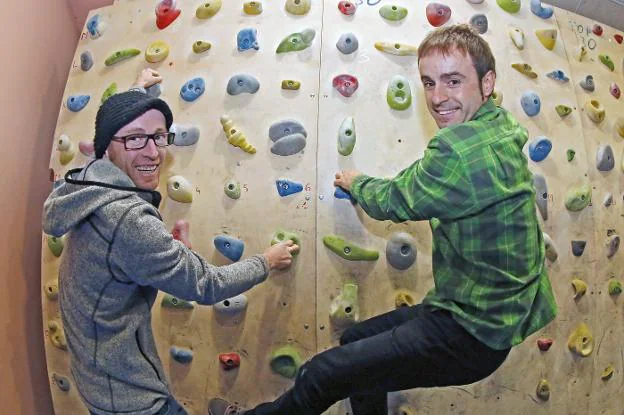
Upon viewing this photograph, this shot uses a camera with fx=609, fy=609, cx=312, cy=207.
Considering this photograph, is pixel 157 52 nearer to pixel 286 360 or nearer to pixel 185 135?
pixel 185 135

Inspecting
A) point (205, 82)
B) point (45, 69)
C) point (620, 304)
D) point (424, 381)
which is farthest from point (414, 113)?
point (45, 69)

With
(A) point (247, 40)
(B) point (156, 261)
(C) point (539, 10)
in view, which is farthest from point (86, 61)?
(C) point (539, 10)

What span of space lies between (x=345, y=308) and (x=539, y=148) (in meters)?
0.75

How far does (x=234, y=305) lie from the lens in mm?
1737

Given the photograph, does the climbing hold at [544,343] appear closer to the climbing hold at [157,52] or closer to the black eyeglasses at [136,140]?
the black eyeglasses at [136,140]

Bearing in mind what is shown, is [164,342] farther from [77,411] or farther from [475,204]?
[475,204]

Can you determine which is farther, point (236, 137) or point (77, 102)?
point (77, 102)

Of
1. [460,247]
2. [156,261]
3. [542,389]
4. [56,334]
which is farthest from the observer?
[56,334]

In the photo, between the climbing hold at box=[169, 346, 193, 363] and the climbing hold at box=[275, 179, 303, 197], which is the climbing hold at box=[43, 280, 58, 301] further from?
the climbing hold at box=[275, 179, 303, 197]

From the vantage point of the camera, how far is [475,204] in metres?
1.32

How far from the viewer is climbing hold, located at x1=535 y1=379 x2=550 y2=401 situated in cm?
179

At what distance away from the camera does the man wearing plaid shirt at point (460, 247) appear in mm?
1339

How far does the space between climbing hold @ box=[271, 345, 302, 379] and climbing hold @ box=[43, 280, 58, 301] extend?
0.72 metres

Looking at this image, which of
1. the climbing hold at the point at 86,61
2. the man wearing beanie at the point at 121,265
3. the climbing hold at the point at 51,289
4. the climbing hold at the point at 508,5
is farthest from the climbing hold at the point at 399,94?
the climbing hold at the point at 51,289
